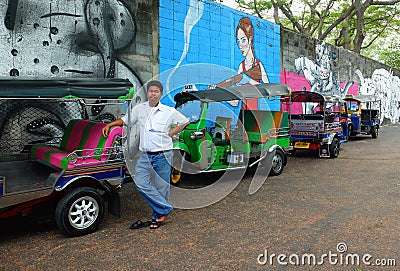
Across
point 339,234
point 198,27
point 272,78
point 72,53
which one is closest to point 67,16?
point 72,53

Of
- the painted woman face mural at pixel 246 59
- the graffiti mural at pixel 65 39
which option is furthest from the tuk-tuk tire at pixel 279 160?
the painted woman face mural at pixel 246 59

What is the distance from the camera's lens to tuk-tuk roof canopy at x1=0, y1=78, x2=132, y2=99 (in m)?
3.93

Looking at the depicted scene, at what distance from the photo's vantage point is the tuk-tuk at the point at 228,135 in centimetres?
689

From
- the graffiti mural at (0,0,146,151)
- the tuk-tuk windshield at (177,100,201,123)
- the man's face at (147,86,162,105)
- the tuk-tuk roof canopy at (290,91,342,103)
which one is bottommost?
the tuk-tuk windshield at (177,100,201,123)

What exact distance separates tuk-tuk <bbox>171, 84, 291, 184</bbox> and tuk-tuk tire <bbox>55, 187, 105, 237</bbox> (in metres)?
2.29

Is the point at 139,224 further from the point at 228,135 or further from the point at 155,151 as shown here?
the point at 228,135

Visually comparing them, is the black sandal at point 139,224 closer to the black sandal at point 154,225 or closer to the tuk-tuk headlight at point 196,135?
the black sandal at point 154,225

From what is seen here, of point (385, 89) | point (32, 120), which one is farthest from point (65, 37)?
point (385, 89)

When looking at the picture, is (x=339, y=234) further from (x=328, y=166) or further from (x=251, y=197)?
(x=328, y=166)

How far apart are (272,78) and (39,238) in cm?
1093

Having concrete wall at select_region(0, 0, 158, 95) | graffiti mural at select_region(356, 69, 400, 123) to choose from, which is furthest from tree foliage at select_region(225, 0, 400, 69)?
concrete wall at select_region(0, 0, 158, 95)

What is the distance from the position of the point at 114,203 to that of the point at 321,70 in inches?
592

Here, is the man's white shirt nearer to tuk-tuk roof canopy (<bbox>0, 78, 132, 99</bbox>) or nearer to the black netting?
tuk-tuk roof canopy (<bbox>0, 78, 132, 99</bbox>)

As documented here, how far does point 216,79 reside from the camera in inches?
444
